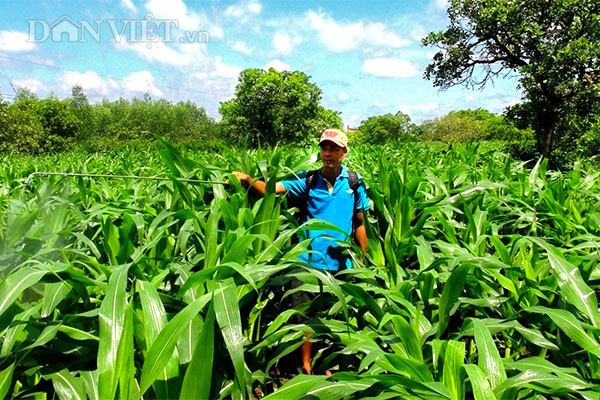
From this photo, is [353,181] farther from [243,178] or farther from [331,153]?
[243,178]

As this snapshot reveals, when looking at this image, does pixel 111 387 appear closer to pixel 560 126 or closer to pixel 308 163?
pixel 308 163

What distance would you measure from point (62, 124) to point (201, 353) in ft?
152

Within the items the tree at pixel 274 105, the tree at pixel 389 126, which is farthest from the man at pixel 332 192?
the tree at pixel 389 126

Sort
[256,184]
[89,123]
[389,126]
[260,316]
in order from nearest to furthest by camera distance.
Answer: [260,316] → [256,184] → [89,123] → [389,126]

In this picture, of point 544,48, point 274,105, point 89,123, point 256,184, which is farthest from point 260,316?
point 89,123

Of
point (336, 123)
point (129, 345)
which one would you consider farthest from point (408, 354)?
point (336, 123)

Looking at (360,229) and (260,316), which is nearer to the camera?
(260,316)

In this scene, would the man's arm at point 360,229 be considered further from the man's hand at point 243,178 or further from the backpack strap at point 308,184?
the man's hand at point 243,178

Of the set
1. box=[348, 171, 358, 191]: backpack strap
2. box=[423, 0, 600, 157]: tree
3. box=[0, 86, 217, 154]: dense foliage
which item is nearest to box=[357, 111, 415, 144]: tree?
box=[0, 86, 217, 154]: dense foliage

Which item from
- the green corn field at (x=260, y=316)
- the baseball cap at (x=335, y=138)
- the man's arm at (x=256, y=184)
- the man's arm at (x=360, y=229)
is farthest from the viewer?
the man's arm at (x=360, y=229)

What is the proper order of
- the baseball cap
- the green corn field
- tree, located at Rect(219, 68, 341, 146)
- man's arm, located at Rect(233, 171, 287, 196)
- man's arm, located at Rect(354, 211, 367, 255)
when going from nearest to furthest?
the green corn field, man's arm, located at Rect(233, 171, 287, 196), the baseball cap, man's arm, located at Rect(354, 211, 367, 255), tree, located at Rect(219, 68, 341, 146)

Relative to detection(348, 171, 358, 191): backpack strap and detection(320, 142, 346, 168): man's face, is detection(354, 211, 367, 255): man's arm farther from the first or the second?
detection(320, 142, 346, 168): man's face

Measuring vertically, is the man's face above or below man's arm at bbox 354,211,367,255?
above

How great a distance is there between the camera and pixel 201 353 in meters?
Result: 0.81
